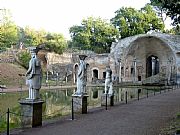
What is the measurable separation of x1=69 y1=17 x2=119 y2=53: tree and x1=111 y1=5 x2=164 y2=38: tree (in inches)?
74.8

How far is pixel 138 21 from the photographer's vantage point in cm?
5603

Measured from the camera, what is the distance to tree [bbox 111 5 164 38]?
5566 cm

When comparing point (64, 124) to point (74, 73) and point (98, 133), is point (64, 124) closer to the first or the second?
point (98, 133)

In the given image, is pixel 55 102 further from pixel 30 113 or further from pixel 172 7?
pixel 172 7

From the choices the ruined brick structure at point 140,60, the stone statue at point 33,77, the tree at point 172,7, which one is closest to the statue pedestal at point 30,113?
the stone statue at point 33,77

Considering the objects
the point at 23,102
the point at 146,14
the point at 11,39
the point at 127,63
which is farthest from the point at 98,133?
the point at 146,14

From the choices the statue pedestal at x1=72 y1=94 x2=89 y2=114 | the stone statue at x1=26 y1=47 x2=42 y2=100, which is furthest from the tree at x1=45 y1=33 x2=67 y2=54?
the stone statue at x1=26 y1=47 x2=42 y2=100

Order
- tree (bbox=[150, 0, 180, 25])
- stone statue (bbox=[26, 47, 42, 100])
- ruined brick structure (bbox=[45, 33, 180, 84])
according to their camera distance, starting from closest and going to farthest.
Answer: stone statue (bbox=[26, 47, 42, 100])
tree (bbox=[150, 0, 180, 25])
ruined brick structure (bbox=[45, 33, 180, 84])

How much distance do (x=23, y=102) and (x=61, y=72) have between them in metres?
42.2

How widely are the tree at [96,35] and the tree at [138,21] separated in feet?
6.23

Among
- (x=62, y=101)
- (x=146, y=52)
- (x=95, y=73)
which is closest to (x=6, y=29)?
(x=95, y=73)

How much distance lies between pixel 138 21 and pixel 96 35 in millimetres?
8601

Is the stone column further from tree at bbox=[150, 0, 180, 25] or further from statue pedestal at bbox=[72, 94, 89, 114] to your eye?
tree at bbox=[150, 0, 180, 25]

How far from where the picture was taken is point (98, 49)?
59.1 m
